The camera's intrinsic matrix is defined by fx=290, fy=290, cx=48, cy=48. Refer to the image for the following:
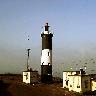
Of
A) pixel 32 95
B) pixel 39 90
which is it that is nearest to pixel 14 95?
pixel 32 95

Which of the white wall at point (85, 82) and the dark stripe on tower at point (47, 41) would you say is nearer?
the white wall at point (85, 82)

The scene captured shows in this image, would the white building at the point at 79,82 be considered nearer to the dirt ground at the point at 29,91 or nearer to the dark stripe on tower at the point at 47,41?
the dirt ground at the point at 29,91

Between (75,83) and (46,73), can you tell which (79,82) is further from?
(46,73)

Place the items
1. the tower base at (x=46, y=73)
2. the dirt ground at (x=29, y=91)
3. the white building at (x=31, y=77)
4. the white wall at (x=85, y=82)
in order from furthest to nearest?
the white building at (x=31, y=77), the tower base at (x=46, y=73), the white wall at (x=85, y=82), the dirt ground at (x=29, y=91)

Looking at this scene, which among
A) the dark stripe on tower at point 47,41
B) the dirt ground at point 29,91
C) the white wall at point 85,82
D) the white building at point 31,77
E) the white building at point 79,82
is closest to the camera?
the dirt ground at point 29,91

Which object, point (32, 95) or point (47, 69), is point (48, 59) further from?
point (32, 95)

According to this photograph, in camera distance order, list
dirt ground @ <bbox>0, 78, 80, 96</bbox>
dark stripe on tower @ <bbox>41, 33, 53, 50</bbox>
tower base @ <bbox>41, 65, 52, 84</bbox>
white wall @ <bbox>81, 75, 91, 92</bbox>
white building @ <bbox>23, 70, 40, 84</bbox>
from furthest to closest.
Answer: white building @ <bbox>23, 70, 40, 84</bbox>, tower base @ <bbox>41, 65, 52, 84</bbox>, dark stripe on tower @ <bbox>41, 33, 53, 50</bbox>, white wall @ <bbox>81, 75, 91, 92</bbox>, dirt ground @ <bbox>0, 78, 80, 96</bbox>

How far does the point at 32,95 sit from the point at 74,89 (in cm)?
833

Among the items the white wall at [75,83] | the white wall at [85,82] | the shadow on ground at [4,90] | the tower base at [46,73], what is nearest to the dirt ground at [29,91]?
the shadow on ground at [4,90]

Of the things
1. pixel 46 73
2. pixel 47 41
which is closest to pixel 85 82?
pixel 46 73

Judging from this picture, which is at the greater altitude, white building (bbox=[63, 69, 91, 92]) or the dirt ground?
white building (bbox=[63, 69, 91, 92])

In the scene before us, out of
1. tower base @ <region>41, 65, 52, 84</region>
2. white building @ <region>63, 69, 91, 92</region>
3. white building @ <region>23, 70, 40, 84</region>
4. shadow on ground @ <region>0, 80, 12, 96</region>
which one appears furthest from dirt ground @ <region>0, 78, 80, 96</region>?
white building @ <region>23, 70, 40, 84</region>

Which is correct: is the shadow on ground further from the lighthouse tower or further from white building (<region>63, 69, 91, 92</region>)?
white building (<region>63, 69, 91, 92</region>)

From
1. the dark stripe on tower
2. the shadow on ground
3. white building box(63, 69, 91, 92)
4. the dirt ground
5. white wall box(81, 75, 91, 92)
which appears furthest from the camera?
the dark stripe on tower
